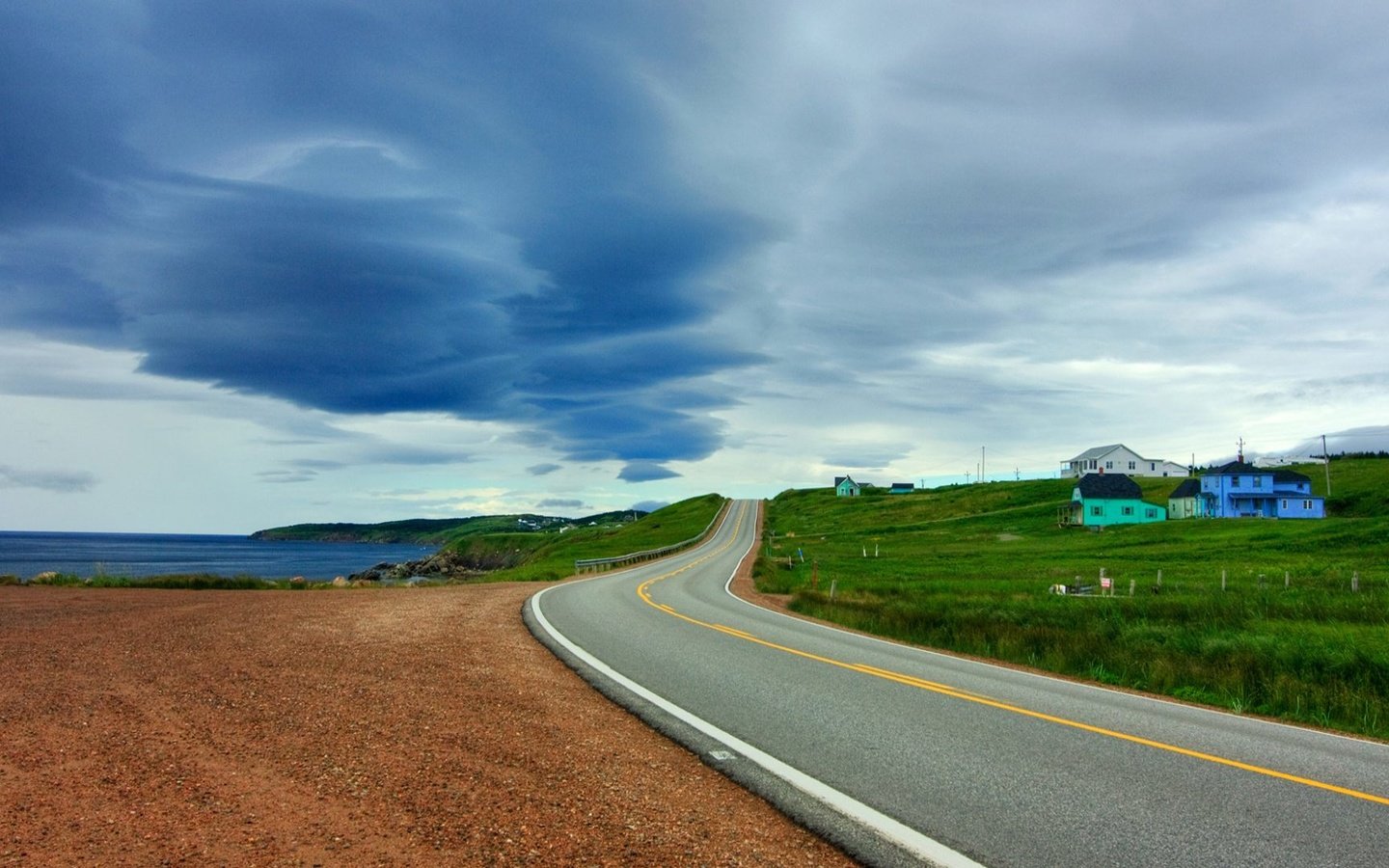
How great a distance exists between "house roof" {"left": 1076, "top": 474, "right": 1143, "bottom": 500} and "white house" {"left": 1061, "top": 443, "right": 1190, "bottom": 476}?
3054cm

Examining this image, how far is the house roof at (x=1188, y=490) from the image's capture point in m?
88.9

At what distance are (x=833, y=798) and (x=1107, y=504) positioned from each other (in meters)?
88.9

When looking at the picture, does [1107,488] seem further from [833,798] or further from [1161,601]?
[833,798]

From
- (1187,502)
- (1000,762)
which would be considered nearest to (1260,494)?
(1187,502)

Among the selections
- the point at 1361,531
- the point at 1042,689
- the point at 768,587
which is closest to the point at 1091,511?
the point at 1361,531

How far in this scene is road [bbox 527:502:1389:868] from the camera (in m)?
4.84

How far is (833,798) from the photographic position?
5629mm

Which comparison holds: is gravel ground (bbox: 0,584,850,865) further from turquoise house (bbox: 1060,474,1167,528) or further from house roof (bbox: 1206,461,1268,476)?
house roof (bbox: 1206,461,1268,476)

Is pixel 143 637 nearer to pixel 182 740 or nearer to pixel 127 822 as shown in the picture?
pixel 182 740

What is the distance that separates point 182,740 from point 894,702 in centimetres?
708

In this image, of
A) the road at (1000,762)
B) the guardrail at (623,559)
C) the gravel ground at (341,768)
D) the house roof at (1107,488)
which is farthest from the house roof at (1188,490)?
the gravel ground at (341,768)

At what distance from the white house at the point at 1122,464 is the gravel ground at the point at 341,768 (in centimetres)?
12293

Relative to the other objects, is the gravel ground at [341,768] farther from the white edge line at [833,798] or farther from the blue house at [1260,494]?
the blue house at [1260,494]

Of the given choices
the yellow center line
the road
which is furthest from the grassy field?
the yellow center line
